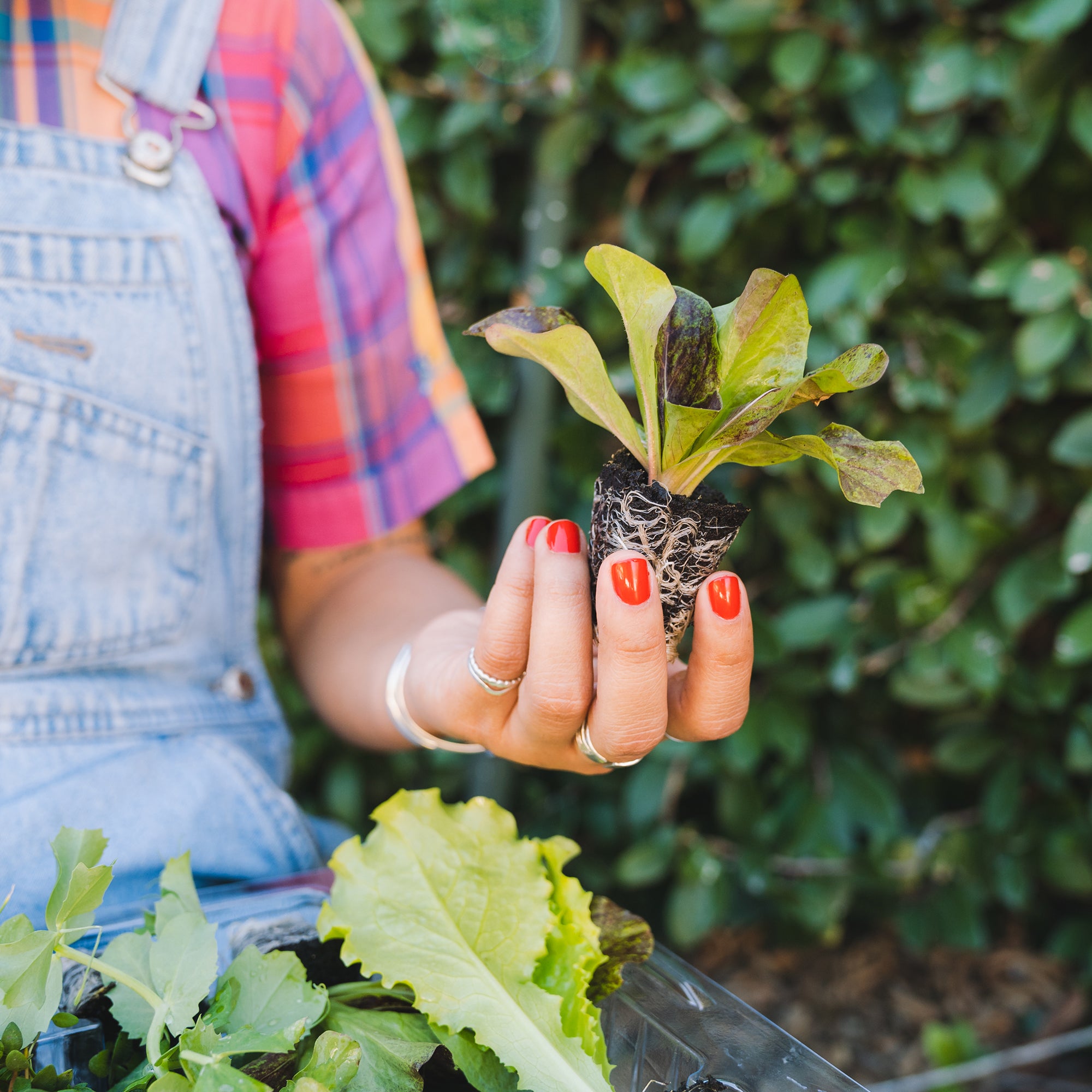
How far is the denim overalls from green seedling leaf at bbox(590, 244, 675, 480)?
404mm

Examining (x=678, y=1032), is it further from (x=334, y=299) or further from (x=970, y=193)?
(x=970, y=193)

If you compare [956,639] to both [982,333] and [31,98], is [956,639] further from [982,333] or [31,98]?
[31,98]

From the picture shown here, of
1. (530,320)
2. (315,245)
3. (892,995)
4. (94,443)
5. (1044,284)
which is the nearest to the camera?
(530,320)

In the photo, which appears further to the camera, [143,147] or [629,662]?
[143,147]

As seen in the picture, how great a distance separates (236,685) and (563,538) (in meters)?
0.44

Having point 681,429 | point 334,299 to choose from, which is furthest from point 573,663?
point 334,299

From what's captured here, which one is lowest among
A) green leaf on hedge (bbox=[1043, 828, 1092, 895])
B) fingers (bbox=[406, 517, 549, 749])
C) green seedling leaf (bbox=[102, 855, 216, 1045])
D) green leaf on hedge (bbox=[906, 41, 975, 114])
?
green leaf on hedge (bbox=[1043, 828, 1092, 895])

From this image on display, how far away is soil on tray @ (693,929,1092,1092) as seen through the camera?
149cm

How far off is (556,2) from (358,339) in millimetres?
734

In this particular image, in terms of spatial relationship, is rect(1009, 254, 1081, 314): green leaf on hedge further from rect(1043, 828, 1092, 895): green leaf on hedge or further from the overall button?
the overall button

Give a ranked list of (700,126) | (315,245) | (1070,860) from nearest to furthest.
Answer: (315,245) → (700,126) → (1070,860)

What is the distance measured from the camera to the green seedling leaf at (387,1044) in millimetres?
416

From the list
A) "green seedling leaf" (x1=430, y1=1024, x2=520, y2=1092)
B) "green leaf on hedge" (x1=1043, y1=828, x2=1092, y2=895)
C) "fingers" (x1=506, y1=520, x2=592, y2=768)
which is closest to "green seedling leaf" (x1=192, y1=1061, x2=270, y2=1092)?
"green seedling leaf" (x1=430, y1=1024, x2=520, y2=1092)

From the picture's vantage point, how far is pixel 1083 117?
3.48ft
